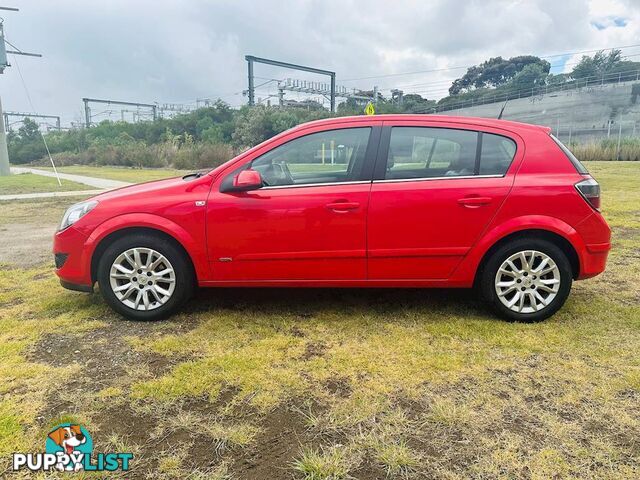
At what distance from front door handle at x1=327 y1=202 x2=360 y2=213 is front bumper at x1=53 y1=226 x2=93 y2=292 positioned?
205 centimetres

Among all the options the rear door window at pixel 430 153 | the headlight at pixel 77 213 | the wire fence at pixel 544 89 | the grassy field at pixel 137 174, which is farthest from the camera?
the wire fence at pixel 544 89

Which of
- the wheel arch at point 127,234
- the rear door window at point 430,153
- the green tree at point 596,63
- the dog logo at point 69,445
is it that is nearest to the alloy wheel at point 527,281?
the rear door window at point 430,153

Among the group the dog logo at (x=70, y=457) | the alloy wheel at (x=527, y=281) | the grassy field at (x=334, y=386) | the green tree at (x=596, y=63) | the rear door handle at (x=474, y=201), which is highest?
the green tree at (x=596, y=63)

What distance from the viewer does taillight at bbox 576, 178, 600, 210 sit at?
3.61 meters

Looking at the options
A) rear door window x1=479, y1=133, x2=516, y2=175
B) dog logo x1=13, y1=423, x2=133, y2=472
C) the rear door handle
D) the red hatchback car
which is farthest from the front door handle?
dog logo x1=13, y1=423, x2=133, y2=472

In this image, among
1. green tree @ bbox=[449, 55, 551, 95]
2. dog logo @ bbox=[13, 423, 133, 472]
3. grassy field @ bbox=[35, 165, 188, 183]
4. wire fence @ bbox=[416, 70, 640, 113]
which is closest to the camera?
dog logo @ bbox=[13, 423, 133, 472]

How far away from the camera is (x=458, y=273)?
3742 mm

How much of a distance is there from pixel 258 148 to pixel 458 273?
6.40ft

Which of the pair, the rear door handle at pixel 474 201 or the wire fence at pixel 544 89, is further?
the wire fence at pixel 544 89

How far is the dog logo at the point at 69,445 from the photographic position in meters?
2.19

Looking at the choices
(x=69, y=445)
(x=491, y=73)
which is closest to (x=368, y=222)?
(x=69, y=445)

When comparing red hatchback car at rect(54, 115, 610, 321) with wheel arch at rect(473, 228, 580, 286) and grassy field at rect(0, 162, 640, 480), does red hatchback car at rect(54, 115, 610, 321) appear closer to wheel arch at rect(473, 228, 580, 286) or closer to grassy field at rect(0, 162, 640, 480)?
wheel arch at rect(473, 228, 580, 286)

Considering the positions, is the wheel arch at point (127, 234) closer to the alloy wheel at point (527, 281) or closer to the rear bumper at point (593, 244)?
the alloy wheel at point (527, 281)

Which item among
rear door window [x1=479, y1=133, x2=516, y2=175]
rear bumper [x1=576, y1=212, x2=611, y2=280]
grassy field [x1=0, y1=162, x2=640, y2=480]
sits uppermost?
rear door window [x1=479, y1=133, x2=516, y2=175]
